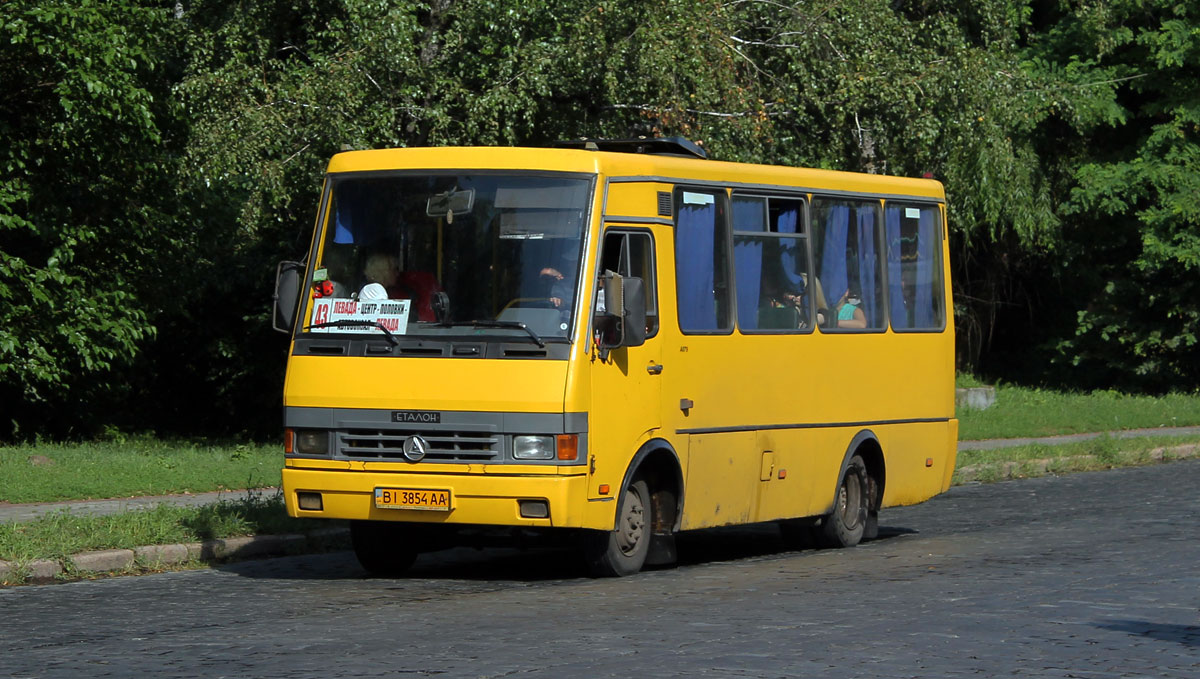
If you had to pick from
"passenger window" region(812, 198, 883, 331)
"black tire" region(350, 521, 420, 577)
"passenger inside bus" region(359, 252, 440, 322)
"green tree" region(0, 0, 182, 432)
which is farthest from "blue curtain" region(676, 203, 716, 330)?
"green tree" region(0, 0, 182, 432)

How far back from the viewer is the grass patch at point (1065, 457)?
2228cm

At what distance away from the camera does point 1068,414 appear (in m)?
31.4

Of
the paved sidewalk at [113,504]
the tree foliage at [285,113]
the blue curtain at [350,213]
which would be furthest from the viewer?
the tree foliage at [285,113]

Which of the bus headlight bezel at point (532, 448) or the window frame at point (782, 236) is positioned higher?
the window frame at point (782, 236)

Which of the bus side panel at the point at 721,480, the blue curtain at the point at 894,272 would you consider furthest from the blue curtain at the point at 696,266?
the blue curtain at the point at 894,272

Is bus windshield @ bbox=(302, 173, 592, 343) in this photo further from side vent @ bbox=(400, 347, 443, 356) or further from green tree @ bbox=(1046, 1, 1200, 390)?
green tree @ bbox=(1046, 1, 1200, 390)

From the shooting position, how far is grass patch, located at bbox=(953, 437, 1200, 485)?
22.3m

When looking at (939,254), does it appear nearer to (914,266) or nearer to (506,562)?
(914,266)

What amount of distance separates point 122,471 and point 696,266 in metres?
8.06

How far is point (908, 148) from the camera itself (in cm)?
2541

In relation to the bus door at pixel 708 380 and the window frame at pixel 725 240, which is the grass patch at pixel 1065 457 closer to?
the bus door at pixel 708 380

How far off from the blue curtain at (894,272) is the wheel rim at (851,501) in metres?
1.48

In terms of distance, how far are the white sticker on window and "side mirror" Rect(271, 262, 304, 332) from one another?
142 millimetres

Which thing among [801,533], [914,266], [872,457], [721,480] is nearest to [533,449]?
[721,480]
